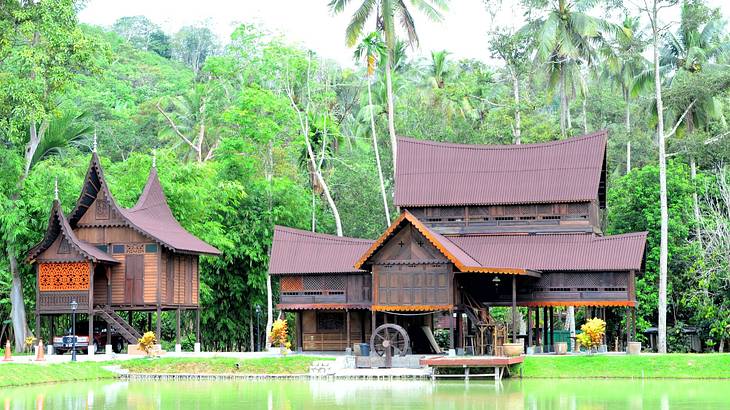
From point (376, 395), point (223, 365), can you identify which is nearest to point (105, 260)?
point (223, 365)

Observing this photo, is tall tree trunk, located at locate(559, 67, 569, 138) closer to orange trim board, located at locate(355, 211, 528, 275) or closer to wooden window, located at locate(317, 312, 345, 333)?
wooden window, located at locate(317, 312, 345, 333)

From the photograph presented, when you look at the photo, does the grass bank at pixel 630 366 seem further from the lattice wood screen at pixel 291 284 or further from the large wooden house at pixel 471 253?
the lattice wood screen at pixel 291 284

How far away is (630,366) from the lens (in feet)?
124

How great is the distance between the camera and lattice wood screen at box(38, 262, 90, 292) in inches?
1716

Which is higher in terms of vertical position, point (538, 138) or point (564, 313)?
point (538, 138)

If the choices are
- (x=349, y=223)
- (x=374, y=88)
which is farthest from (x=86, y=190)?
(x=374, y=88)

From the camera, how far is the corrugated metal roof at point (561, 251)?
138ft

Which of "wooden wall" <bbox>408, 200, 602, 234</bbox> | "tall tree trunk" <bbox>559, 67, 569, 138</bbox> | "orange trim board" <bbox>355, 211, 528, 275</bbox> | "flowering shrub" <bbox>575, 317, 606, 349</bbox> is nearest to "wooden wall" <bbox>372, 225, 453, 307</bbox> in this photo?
"orange trim board" <bbox>355, 211, 528, 275</bbox>

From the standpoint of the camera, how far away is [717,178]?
50.1m

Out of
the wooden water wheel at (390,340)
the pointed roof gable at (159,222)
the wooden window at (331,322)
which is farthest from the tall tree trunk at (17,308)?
the wooden water wheel at (390,340)

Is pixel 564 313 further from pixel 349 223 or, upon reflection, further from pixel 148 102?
pixel 148 102

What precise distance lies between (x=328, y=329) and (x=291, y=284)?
7.81 ft

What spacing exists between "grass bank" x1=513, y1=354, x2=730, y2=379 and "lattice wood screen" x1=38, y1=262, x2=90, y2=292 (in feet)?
54.2

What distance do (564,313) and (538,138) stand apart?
9386 mm
